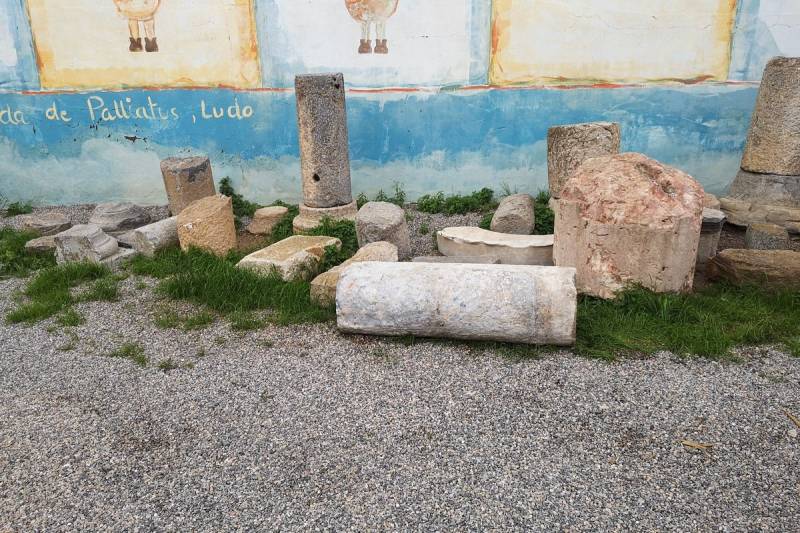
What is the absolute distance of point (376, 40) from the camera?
805cm

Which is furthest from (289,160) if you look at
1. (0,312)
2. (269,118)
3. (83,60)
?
(0,312)

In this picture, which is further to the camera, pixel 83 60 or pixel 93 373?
pixel 83 60

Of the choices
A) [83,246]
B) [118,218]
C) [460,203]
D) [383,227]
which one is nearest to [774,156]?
[460,203]

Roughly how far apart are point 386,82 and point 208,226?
3416 mm

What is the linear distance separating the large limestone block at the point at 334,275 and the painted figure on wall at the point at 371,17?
12.3 feet

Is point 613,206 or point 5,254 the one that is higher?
point 613,206

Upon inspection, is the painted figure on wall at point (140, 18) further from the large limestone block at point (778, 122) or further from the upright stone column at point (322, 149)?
the large limestone block at point (778, 122)

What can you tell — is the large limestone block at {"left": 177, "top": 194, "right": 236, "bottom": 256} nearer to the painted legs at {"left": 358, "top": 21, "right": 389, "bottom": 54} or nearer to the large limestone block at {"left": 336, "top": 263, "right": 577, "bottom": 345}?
the large limestone block at {"left": 336, "top": 263, "right": 577, "bottom": 345}

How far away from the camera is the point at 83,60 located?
27.6ft

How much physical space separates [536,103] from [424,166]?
178 cm

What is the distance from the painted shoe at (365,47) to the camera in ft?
26.5

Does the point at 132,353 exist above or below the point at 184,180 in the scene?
below

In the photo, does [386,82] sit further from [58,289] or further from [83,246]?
[58,289]

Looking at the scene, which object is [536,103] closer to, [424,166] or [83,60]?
[424,166]
